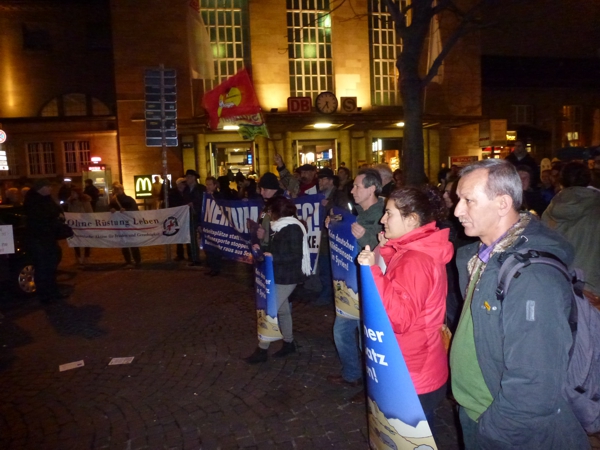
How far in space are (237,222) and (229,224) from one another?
8.2 inches

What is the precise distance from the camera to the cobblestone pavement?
3.86 m

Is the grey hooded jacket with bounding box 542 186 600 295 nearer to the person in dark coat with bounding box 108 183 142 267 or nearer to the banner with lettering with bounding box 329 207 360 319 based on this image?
the banner with lettering with bounding box 329 207 360 319

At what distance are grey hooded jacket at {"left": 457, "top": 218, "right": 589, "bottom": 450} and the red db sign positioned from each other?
17.0m

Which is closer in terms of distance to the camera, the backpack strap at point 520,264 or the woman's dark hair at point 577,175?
the backpack strap at point 520,264

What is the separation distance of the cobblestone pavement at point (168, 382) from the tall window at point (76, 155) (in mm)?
16087

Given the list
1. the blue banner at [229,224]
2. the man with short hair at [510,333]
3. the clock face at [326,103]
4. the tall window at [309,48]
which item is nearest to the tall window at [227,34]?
the tall window at [309,48]

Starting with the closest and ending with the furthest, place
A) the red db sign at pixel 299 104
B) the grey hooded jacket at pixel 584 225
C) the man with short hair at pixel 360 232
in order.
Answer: the man with short hair at pixel 360 232 < the grey hooded jacket at pixel 584 225 < the red db sign at pixel 299 104

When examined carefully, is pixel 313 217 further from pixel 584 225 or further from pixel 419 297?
pixel 419 297

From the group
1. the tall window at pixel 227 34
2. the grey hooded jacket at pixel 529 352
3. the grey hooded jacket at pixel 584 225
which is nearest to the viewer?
the grey hooded jacket at pixel 529 352

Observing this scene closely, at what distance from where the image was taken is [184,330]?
637 cm

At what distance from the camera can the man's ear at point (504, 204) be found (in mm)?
2037

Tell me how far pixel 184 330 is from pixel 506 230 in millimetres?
5139

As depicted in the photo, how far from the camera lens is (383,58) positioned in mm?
21406

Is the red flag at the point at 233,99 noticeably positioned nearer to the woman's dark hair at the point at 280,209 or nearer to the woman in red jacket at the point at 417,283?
the woman's dark hair at the point at 280,209
